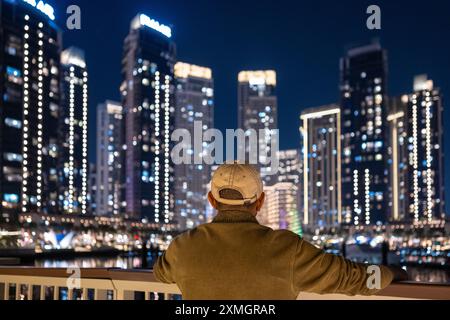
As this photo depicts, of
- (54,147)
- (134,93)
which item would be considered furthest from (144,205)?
(54,147)

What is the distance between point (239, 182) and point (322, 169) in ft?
615

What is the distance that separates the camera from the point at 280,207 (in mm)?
180875

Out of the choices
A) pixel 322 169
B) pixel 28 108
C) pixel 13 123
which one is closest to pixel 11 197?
pixel 13 123

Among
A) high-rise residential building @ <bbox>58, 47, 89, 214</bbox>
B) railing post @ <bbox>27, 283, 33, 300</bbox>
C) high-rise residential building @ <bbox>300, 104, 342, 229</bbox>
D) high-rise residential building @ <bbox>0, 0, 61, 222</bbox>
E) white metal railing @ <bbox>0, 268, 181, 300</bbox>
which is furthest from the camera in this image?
high-rise residential building @ <bbox>300, 104, 342, 229</bbox>

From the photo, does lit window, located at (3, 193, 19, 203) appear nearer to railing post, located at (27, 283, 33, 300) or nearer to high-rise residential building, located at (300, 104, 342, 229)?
railing post, located at (27, 283, 33, 300)

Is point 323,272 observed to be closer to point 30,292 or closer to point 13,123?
point 30,292

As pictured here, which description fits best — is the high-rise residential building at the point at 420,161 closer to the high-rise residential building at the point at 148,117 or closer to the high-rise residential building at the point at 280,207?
the high-rise residential building at the point at 280,207

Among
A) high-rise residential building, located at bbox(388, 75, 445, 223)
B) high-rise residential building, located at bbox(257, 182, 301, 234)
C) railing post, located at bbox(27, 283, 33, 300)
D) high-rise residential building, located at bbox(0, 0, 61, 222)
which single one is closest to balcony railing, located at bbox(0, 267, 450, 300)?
railing post, located at bbox(27, 283, 33, 300)

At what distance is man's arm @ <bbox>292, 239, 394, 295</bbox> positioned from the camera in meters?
2.04

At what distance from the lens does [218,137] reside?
4500 millimetres

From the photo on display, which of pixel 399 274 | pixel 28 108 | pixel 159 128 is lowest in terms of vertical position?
pixel 399 274

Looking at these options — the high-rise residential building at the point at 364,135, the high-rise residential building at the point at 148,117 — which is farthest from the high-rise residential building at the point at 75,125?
the high-rise residential building at the point at 364,135

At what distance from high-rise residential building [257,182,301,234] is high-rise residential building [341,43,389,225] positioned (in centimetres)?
2552
